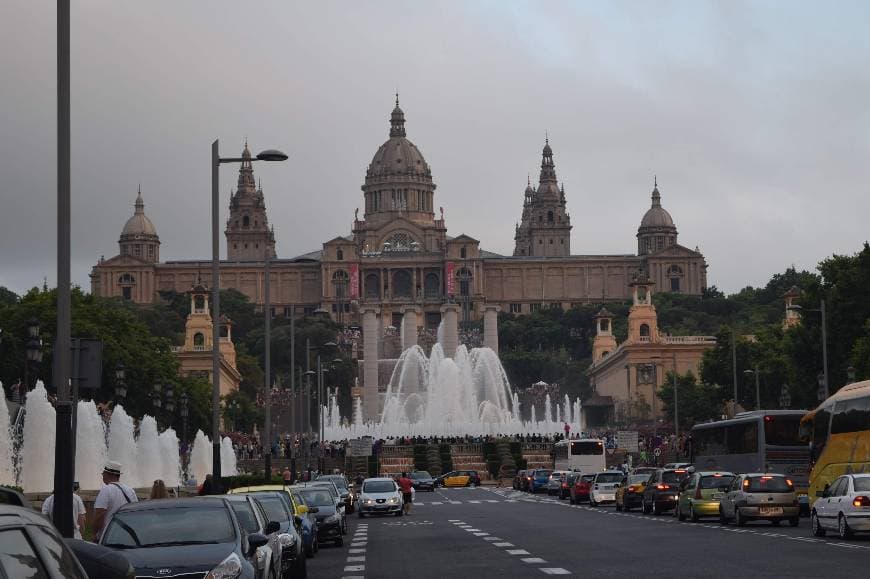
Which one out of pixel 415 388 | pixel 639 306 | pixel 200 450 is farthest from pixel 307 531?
pixel 639 306

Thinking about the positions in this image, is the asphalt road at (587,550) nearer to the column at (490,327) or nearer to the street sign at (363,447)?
the street sign at (363,447)

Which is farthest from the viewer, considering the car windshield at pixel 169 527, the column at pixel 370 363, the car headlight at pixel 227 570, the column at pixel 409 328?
the column at pixel 409 328

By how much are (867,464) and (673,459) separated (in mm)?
59585

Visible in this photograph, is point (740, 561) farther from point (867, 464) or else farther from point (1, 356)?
point (1, 356)

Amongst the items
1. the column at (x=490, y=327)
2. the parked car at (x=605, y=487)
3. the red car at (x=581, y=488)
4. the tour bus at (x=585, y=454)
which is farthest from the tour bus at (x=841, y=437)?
the column at (x=490, y=327)

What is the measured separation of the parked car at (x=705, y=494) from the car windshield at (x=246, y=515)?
870 inches

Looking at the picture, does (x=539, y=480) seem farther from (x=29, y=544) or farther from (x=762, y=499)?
(x=29, y=544)

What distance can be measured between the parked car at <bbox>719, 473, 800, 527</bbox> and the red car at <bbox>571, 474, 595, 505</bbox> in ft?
68.9

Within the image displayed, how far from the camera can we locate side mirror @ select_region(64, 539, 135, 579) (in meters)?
8.97

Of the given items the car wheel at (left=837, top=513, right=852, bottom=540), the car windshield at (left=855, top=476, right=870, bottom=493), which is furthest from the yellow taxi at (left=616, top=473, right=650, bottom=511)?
the car windshield at (left=855, top=476, right=870, bottom=493)

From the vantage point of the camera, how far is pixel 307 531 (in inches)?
1089

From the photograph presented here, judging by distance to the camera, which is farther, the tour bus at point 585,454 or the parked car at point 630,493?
the tour bus at point 585,454

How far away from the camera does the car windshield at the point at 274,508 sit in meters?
23.2

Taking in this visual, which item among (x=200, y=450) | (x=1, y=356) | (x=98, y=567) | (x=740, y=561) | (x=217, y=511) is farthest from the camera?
(x=1, y=356)
